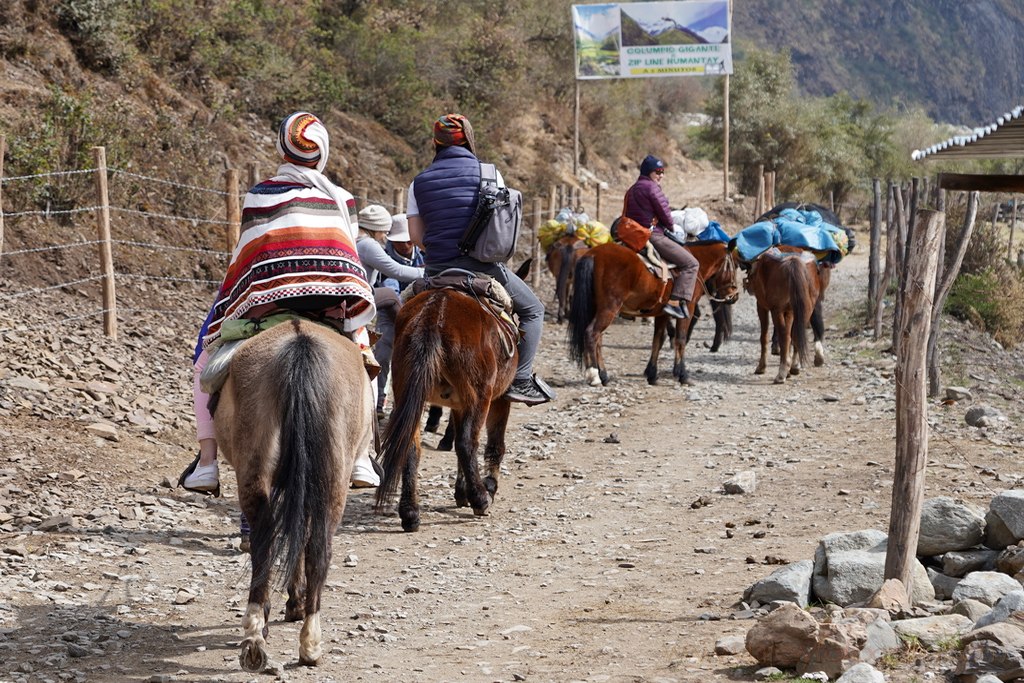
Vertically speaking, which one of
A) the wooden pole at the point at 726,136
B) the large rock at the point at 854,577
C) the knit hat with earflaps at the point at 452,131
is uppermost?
the wooden pole at the point at 726,136

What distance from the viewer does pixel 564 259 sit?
17.7 m

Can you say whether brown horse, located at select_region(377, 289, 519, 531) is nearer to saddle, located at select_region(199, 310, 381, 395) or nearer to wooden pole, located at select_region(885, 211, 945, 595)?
saddle, located at select_region(199, 310, 381, 395)

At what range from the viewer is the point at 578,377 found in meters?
14.6

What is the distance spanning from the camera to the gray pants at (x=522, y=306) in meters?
8.02

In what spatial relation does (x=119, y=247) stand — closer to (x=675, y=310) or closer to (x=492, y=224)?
(x=675, y=310)

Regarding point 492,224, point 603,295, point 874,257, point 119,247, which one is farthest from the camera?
point 874,257

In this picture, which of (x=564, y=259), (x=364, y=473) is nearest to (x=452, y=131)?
(x=364, y=473)

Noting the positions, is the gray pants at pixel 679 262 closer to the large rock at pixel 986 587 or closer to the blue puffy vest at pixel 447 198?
the blue puffy vest at pixel 447 198

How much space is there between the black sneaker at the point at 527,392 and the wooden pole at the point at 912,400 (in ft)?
10.3

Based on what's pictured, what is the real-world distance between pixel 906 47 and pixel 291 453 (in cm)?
10892

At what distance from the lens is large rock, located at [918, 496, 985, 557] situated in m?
6.49

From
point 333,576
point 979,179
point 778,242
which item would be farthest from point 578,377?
point 979,179

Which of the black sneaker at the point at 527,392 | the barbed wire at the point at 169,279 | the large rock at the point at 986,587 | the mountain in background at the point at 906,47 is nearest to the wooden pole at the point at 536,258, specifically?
the barbed wire at the point at 169,279

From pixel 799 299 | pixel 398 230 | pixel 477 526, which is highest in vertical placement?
pixel 398 230
